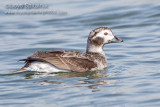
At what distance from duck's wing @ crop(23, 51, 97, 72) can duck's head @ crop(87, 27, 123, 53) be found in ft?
1.94

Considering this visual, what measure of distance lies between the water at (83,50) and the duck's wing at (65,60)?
0.17m

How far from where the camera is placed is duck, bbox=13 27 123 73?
1049 centimetres

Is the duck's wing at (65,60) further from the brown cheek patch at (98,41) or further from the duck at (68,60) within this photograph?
the brown cheek patch at (98,41)

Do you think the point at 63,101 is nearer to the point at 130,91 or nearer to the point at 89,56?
the point at 130,91

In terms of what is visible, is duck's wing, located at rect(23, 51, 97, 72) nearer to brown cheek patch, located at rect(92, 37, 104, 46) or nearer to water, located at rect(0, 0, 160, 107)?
water, located at rect(0, 0, 160, 107)

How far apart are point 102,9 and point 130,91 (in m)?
9.39

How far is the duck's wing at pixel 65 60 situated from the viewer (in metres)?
10.4

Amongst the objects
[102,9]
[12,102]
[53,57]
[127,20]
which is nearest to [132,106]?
[12,102]

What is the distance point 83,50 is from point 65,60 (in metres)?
2.98

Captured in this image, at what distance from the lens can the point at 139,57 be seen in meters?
12.4

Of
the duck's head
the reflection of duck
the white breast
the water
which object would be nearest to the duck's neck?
the duck's head

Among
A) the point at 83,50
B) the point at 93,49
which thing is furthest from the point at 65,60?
the point at 83,50

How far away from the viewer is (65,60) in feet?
34.9

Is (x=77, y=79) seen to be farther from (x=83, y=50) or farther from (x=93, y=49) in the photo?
(x=83, y=50)
